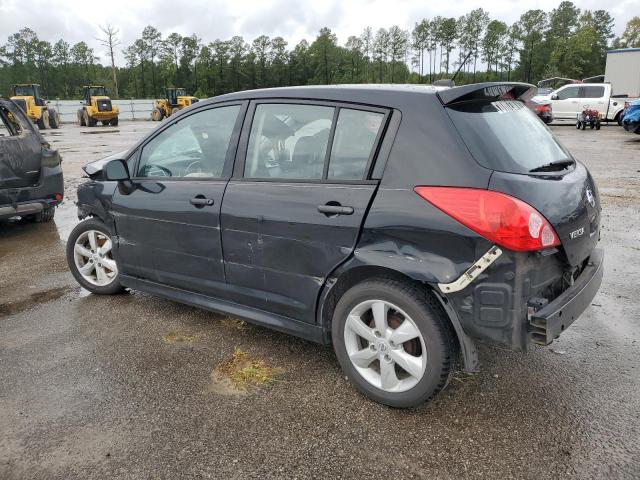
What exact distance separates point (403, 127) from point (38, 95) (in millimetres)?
35951

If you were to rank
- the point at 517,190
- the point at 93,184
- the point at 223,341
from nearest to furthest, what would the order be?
the point at 517,190 < the point at 223,341 < the point at 93,184

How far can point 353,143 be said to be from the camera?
9.61 feet

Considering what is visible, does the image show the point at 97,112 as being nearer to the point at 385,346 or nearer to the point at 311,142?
the point at 311,142

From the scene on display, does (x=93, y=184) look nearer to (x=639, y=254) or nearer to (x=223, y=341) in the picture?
(x=223, y=341)

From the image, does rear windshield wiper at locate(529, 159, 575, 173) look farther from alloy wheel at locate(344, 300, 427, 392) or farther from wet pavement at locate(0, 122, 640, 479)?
wet pavement at locate(0, 122, 640, 479)

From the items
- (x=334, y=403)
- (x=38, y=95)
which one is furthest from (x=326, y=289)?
(x=38, y=95)

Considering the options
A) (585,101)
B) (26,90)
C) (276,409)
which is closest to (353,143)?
(276,409)

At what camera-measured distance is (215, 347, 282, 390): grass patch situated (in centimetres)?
317

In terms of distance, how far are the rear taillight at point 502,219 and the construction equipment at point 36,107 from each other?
3310cm

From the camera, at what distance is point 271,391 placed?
10.0 ft

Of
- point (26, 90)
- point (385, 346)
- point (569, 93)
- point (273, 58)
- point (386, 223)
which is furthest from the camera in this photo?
point (273, 58)

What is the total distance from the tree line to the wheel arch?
75.5 meters

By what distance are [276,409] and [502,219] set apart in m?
1.55

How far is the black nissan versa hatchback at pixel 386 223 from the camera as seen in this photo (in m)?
2.49
